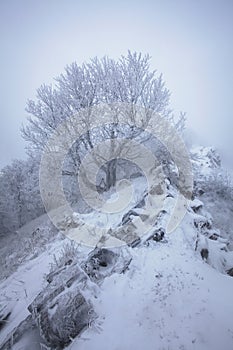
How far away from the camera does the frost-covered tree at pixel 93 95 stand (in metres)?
11.5

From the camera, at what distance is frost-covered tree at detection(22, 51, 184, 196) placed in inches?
451

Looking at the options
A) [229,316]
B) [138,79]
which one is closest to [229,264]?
[229,316]

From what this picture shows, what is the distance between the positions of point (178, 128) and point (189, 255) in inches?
357

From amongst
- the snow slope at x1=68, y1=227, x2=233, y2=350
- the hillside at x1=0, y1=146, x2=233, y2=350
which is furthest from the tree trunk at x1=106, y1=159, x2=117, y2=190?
the snow slope at x1=68, y1=227, x2=233, y2=350

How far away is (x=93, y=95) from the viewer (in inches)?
459

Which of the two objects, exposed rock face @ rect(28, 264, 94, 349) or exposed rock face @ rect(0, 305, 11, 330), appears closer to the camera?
exposed rock face @ rect(28, 264, 94, 349)

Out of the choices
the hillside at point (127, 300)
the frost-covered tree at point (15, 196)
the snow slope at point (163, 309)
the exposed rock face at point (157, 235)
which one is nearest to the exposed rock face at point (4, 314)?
the hillside at point (127, 300)

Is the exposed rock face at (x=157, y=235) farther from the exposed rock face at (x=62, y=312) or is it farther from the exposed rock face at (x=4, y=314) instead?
the exposed rock face at (x=4, y=314)

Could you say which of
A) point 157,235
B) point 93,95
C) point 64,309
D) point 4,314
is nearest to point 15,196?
point 93,95

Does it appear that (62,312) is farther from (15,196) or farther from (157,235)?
(15,196)

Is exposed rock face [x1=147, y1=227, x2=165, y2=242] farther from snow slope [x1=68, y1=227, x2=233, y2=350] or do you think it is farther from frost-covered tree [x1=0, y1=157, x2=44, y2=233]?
frost-covered tree [x1=0, y1=157, x2=44, y2=233]

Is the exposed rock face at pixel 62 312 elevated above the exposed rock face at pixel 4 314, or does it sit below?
above

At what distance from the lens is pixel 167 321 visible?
308 cm

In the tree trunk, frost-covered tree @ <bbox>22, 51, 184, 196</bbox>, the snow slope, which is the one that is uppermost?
frost-covered tree @ <bbox>22, 51, 184, 196</bbox>
